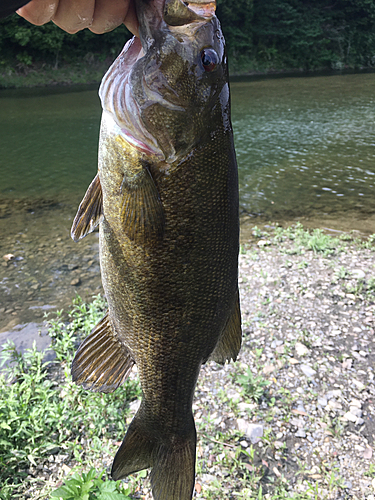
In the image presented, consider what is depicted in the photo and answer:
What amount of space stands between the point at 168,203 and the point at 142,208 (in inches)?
3.6

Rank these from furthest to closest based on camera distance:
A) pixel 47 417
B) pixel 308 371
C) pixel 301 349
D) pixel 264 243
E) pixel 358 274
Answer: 1. pixel 264 243
2. pixel 358 274
3. pixel 301 349
4. pixel 308 371
5. pixel 47 417

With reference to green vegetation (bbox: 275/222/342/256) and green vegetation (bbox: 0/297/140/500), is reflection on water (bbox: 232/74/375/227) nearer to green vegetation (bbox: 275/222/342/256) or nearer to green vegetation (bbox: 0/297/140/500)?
green vegetation (bbox: 275/222/342/256)

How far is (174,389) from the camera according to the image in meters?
1.63

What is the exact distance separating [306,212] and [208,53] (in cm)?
696

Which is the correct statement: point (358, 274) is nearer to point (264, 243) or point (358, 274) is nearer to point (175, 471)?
point (264, 243)

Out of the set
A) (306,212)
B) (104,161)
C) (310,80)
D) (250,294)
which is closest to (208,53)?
(104,161)

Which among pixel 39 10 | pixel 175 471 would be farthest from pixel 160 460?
pixel 39 10

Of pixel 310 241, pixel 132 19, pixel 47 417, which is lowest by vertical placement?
pixel 310 241

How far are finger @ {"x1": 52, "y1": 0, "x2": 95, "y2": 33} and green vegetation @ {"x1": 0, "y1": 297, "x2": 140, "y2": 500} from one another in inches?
89.2

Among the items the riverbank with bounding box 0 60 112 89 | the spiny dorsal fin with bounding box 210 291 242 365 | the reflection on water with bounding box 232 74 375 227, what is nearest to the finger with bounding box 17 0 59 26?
the spiny dorsal fin with bounding box 210 291 242 365

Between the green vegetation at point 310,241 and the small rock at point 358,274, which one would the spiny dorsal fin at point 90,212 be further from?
the green vegetation at point 310,241

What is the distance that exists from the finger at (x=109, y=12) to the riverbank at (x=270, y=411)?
2.42 m

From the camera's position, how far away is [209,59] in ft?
4.44

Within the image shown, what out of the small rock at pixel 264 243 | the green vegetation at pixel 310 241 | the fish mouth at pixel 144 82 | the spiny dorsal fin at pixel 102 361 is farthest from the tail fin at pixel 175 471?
the small rock at pixel 264 243
